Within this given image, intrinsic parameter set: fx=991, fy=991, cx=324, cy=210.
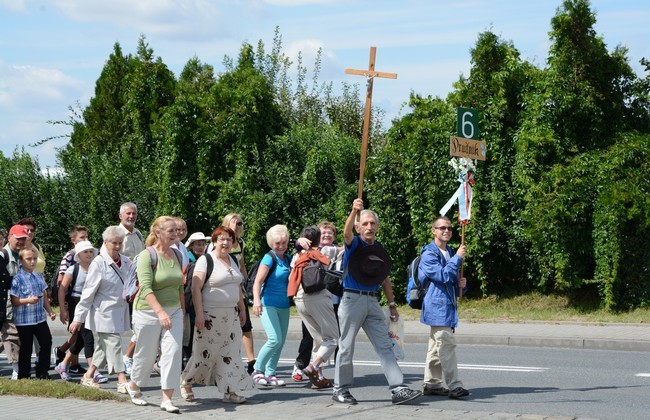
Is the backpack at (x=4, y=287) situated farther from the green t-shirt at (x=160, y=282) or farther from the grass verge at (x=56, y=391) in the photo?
the green t-shirt at (x=160, y=282)

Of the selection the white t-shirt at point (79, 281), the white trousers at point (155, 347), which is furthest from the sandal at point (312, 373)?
the white t-shirt at point (79, 281)

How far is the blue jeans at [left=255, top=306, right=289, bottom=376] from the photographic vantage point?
36.1 feet

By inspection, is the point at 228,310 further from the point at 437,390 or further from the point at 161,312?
the point at 437,390

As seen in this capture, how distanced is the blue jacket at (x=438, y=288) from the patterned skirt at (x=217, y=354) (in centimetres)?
187

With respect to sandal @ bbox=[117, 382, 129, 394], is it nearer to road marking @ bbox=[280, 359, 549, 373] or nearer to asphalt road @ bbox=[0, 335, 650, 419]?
asphalt road @ bbox=[0, 335, 650, 419]

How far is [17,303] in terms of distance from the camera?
11352 millimetres

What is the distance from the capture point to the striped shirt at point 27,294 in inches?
448

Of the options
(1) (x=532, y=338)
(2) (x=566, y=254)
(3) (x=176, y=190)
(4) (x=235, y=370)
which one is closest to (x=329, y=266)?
(4) (x=235, y=370)

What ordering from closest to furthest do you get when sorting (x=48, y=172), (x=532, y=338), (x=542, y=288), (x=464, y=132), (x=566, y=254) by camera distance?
(x=464, y=132) → (x=532, y=338) → (x=566, y=254) → (x=542, y=288) → (x=48, y=172)

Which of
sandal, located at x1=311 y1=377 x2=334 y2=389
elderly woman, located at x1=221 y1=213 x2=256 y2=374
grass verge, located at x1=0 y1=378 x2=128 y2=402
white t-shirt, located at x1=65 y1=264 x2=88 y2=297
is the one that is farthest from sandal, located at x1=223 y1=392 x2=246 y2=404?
white t-shirt, located at x1=65 y1=264 x2=88 y2=297

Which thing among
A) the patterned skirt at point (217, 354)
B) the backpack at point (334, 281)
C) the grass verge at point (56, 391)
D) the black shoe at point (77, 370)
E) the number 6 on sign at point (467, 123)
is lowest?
the black shoe at point (77, 370)

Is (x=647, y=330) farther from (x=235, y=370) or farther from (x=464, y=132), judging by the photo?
(x=235, y=370)

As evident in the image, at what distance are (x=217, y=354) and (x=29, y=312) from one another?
2.92 meters

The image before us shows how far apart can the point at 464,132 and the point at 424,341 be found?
244 inches
